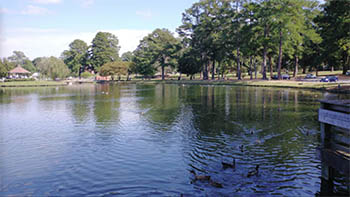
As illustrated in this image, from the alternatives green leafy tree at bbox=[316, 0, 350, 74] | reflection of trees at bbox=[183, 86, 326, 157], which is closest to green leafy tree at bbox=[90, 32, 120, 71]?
green leafy tree at bbox=[316, 0, 350, 74]

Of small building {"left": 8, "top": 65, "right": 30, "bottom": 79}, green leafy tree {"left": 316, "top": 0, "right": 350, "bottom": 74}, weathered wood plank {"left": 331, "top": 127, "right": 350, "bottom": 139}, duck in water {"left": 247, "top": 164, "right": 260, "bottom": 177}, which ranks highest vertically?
green leafy tree {"left": 316, "top": 0, "right": 350, "bottom": 74}

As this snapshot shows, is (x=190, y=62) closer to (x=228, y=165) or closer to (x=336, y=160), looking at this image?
(x=228, y=165)

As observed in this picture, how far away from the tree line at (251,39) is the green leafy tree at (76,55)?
90.4 feet

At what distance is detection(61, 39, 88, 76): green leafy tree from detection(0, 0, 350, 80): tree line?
27567 millimetres

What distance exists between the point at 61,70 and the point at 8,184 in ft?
378

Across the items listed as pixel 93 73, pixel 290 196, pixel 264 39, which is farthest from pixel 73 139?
pixel 93 73

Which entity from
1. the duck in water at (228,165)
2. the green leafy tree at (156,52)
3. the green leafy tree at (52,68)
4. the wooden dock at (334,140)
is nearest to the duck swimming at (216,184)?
the duck in water at (228,165)

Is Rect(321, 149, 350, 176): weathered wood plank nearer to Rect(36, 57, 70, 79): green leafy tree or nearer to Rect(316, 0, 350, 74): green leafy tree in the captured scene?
Rect(316, 0, 350, 74): green leafy tree

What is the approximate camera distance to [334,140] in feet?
36.6

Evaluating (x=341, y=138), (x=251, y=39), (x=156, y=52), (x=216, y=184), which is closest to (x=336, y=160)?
(x=341, y=138)

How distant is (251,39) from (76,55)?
327 ft

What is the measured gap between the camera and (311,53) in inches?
3253

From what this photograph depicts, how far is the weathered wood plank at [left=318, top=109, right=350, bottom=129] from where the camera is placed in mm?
9805

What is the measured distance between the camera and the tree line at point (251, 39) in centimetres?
6894
